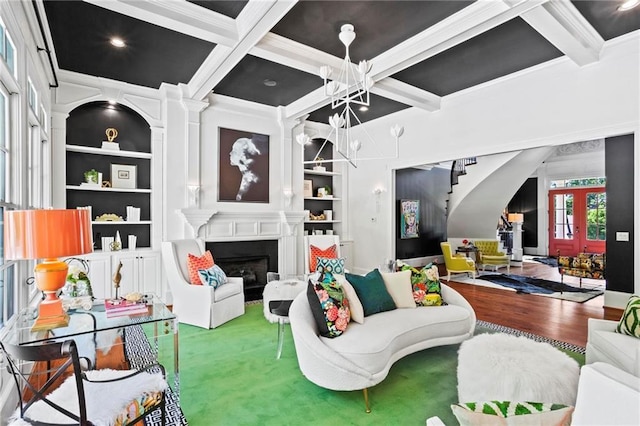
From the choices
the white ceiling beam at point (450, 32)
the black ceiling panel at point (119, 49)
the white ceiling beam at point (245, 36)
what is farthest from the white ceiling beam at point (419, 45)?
the black ceiling panel at point (119, 49)

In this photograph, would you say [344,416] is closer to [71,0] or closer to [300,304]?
[300,304]

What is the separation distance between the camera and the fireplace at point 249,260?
5504mm

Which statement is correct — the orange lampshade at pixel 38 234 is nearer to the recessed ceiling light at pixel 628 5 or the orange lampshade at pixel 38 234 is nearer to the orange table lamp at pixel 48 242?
the orange table lamp at pixel 48 242

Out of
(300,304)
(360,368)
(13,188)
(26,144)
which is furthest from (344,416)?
(26,144)

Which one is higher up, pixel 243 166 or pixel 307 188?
pixel 243 166

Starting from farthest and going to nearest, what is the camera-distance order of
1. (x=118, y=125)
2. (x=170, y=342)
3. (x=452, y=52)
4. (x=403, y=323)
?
(x=118, y=125) < (x=452, y=52) < (x=170, y=342) < (x=403, y=323)

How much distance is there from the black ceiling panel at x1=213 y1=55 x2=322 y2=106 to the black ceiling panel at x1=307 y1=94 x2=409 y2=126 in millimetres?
783

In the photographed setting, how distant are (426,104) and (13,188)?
5.13m

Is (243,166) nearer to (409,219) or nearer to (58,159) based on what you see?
(58,159)

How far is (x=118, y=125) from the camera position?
495cm

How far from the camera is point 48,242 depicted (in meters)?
1.93

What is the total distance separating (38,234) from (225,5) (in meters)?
2.42

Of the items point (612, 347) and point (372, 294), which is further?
Answer: point (372, 294)

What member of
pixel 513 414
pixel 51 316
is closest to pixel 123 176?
pixel 51 316
